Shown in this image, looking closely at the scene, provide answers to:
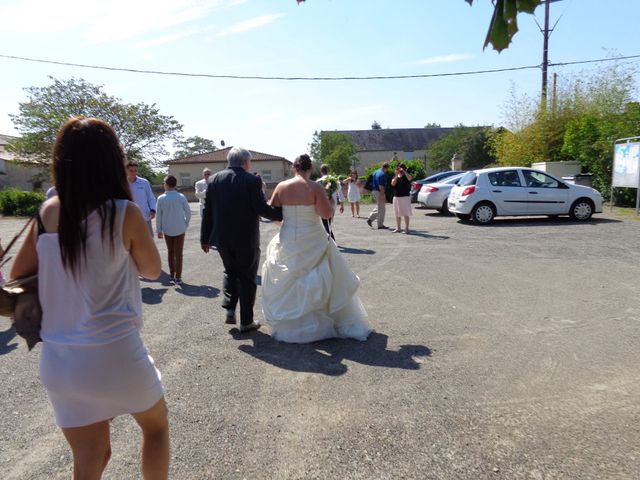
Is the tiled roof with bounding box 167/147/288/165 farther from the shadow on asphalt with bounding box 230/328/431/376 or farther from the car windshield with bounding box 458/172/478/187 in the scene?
the shadow on asphalt with bounding box 230/328/431/376

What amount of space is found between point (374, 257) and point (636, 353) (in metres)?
5.41

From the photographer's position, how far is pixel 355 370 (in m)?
4.03

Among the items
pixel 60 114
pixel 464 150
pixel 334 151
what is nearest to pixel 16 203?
pixel 60 114

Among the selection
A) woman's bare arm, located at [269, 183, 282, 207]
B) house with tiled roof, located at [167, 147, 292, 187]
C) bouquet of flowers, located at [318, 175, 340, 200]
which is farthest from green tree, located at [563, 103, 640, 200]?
house with tiled roof, located at [167, 147, 292, 187]

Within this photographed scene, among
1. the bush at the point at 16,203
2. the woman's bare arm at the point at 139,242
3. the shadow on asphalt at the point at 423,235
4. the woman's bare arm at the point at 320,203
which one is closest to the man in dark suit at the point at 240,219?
the woman's bare arm at the point at 320,203

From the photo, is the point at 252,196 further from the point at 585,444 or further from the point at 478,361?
the point at 585,444

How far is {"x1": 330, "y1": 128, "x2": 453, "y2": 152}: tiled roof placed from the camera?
83.0 meters

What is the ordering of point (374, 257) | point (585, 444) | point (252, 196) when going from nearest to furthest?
point (585, 444) < point (252, 196) < point (374, 257)

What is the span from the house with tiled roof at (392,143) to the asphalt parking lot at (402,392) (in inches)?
2946

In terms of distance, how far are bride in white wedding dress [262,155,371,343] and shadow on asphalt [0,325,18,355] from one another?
2.59 meters

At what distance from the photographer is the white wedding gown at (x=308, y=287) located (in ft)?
15.5

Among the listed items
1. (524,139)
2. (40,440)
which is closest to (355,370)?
(40,440)

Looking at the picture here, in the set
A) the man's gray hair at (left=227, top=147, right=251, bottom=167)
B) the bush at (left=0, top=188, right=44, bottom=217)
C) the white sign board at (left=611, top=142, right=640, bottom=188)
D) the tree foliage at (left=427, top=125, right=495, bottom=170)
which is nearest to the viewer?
the man's gray hair at (left=227, top=147, right=251, bottom=167)

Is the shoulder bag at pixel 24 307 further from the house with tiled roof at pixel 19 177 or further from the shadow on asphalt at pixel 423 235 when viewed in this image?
the house with tiled roof at pixel 19 177
